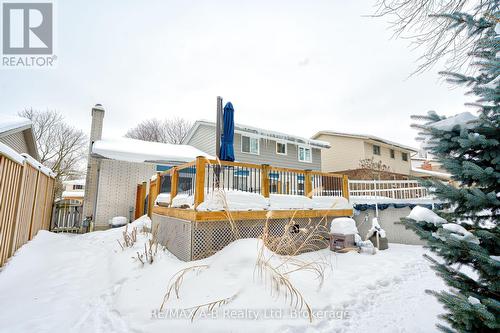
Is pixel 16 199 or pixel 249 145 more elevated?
pixel 249 145

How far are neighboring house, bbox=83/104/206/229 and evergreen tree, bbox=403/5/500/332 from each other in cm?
1049

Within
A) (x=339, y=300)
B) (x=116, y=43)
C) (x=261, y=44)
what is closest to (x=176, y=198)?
(x=339, y=300)

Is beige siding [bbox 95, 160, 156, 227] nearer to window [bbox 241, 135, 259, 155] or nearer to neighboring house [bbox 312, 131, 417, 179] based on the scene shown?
window [bbox 241, 135, 259, 155]

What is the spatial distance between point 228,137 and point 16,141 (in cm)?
1016

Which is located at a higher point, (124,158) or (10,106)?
(10,106)

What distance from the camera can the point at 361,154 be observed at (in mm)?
17062

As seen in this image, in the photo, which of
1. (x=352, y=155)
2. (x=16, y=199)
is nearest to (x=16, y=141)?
(x=16, y=199)

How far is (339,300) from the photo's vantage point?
304 cm

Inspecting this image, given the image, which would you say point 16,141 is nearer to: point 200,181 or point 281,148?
point 200,181

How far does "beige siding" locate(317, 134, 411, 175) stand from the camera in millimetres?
17266

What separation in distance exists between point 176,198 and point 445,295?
4974 millimetres

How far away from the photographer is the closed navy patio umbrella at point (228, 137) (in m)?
5.40

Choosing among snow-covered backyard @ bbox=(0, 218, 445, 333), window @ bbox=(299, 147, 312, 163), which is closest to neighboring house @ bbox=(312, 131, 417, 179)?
window @ bbox=(299, 147, 312, 163)

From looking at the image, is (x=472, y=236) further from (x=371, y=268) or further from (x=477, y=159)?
(x=371, y=268)
